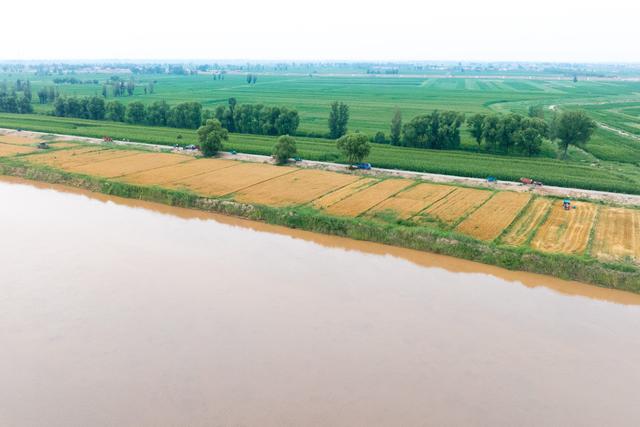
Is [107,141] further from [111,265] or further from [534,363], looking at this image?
[534,363]

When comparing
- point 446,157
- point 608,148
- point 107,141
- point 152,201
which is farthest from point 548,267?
point 107,141

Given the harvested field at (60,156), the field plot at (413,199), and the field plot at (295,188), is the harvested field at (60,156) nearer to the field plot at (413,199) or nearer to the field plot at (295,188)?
the field plot at (295,188)

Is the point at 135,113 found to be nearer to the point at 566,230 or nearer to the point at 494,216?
the point at 494,216

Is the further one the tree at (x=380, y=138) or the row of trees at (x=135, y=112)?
the row of trees at (x=135, y=112)

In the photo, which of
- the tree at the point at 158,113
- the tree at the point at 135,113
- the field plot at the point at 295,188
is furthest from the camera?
the tree at the point at 135,113

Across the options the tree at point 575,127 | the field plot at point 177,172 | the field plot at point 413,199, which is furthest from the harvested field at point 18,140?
the tree at point 575,127

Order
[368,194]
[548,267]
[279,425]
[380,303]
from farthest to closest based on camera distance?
[368,194] → [548,267] → [380,303] → [279,425]
